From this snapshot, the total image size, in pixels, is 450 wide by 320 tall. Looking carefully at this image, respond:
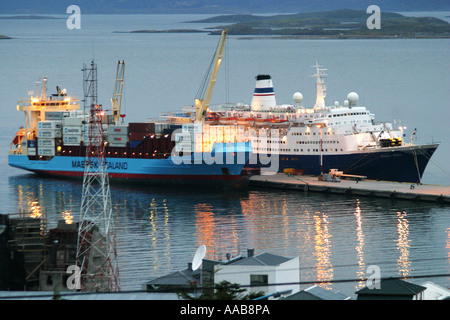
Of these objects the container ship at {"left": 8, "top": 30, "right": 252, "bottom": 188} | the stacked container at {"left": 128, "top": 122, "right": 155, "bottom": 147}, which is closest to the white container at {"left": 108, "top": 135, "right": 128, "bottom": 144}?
the container ship at {"left": 8, "top": 30, "right": 252, "bottom": 188}

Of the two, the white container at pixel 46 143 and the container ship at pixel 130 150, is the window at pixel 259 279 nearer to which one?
the container ship at pixel 130 150

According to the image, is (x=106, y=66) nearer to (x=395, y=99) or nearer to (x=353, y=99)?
(x=395, y=99)

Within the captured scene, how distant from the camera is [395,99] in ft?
328

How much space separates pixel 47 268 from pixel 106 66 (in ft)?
394

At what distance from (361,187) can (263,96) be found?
46.1 feet

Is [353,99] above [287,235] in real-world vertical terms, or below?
above

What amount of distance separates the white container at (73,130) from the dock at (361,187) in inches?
449

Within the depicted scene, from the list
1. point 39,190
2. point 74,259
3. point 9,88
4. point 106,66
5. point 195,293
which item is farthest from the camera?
point 106,66

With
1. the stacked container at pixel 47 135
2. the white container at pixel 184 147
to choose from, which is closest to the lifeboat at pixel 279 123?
the white container at pixel 184 147

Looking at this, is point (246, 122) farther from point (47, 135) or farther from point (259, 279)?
point (259, 279)

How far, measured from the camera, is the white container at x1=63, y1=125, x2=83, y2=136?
56.5 m

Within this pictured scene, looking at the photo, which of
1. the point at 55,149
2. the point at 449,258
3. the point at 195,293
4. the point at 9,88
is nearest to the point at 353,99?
the point at 55,149

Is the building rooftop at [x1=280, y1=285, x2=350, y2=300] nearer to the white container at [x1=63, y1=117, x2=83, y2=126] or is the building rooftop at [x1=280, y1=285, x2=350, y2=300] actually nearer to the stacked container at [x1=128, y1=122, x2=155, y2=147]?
the stacked container at [x1=128, y1=122, x2=155, y2=147]

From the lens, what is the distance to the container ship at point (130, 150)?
168 feet
